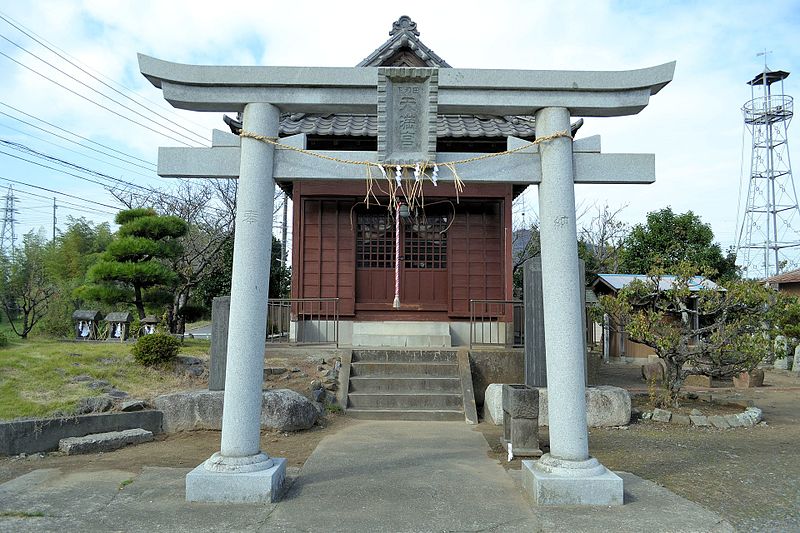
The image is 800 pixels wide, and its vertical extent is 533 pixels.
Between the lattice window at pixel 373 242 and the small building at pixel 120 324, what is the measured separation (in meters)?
5.88

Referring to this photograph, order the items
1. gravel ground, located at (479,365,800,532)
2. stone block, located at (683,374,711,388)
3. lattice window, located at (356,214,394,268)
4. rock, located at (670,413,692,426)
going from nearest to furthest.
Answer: gravel ground, located at (479,365,800,532), rock, located at (670,413,692,426), lattice window, located at (356,214,394,268), stone block, located at (683,374,711,388)

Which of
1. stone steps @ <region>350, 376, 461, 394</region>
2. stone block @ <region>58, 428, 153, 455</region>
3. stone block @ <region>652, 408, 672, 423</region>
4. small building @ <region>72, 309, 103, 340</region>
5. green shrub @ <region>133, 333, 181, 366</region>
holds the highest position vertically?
small building @ <region>72, 309, 103, 340</region>

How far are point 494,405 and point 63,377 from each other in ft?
22.8

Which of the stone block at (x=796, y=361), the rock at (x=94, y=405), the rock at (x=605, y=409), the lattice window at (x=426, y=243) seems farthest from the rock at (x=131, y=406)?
the stone block at (x=796, y=361)

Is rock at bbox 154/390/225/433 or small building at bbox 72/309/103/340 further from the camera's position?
small building at bbox 72/309/103/340

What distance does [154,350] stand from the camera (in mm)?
A: 9594

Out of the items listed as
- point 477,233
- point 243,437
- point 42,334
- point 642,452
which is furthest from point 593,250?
point 243,437

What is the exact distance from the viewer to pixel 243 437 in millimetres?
5141

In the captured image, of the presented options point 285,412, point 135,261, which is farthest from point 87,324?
point 285,412

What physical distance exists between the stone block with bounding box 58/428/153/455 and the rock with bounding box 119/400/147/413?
0.38 m

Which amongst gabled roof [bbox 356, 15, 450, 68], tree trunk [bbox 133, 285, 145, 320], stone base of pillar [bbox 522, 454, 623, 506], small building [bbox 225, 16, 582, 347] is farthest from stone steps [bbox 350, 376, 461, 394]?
gabled roof [bbox 356, 15, 450, 68]

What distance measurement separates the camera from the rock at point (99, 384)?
849 centimetres

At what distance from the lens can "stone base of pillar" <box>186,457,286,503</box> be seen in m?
4.93

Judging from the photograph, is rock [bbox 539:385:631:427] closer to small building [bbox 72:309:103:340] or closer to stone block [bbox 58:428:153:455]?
stone block [bbox 58:428:153:455]
